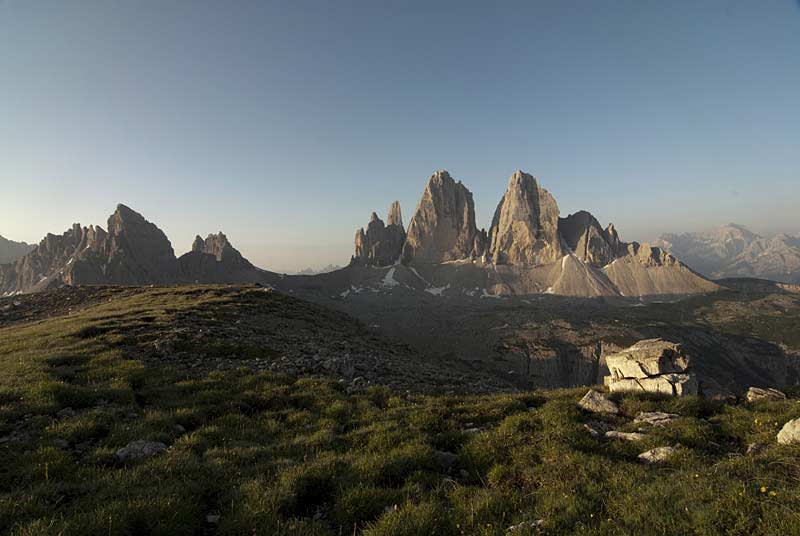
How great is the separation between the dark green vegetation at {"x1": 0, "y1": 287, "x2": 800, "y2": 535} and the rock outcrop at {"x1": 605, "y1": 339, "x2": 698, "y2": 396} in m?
1.72

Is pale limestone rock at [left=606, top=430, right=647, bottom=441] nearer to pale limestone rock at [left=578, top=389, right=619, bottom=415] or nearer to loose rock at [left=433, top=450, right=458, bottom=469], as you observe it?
pale limestone rock at [left=578, top=389, right=619, bottom=415]

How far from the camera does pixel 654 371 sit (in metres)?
16.6

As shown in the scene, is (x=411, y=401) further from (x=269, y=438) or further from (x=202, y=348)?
(x=202, y=348)

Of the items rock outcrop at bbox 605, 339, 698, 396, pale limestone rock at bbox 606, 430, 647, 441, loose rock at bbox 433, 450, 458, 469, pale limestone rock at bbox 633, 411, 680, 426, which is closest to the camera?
loose rock at bbox 433, 450, 458, 469

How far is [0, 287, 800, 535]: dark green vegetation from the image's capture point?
23.4 ft

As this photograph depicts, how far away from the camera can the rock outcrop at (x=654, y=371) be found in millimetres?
15781

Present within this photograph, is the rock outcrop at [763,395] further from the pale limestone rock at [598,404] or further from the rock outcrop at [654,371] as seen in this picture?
the pale limestone rock at [598,404]

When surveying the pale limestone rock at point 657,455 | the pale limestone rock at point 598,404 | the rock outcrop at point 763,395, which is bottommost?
the rock outcrop at point 763,395

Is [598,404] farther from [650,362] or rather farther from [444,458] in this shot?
[444,458]

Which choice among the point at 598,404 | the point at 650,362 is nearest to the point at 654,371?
the point at 650,362

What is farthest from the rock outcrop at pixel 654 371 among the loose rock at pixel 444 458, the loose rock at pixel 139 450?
the loose rock at pixel 139 450

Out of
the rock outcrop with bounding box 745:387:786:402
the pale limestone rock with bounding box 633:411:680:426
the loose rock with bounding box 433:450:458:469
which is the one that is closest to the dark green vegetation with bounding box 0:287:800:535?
the loose rock with bounding box 433:450:458:469

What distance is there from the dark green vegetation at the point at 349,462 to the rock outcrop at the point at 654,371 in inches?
67.7

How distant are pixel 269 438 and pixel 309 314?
36458 mm
